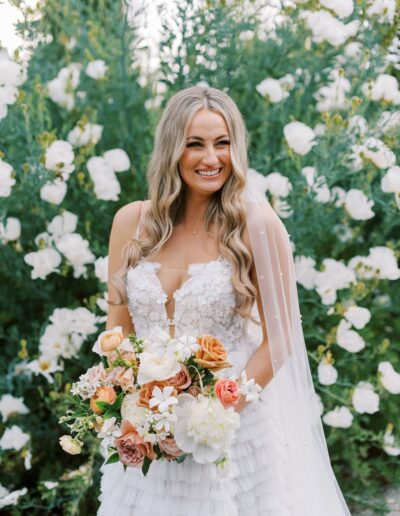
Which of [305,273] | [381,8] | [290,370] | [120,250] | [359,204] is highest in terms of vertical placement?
[381,8]

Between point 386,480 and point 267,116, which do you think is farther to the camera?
point 386,480

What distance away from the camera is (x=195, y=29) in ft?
12.4

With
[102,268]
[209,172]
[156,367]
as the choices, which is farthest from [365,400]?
[156,367]

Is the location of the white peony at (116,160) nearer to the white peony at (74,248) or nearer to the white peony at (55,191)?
the white peony at (55,191)

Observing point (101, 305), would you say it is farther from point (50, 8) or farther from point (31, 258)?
point (50, 8)

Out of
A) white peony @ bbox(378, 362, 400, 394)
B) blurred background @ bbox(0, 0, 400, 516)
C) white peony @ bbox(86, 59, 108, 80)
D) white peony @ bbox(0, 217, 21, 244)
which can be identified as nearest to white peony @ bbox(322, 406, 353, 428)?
blurred background @ bbox(0, 0, 400, 516)

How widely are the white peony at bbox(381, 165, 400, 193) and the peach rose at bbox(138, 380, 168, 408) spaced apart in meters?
1.92

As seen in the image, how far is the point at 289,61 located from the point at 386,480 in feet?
7.60

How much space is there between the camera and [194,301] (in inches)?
91.5

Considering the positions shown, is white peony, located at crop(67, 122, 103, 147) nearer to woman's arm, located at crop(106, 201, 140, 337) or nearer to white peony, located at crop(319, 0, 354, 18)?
woman's arm, located at crop(106, 201, 140, 337)

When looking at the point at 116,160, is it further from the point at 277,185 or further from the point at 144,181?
the point at 277,185

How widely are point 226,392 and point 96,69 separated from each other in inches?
91.3

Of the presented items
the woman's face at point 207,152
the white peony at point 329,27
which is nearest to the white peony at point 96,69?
the white peony at point 329,27

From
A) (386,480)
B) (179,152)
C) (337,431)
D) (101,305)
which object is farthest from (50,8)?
(386,480)
